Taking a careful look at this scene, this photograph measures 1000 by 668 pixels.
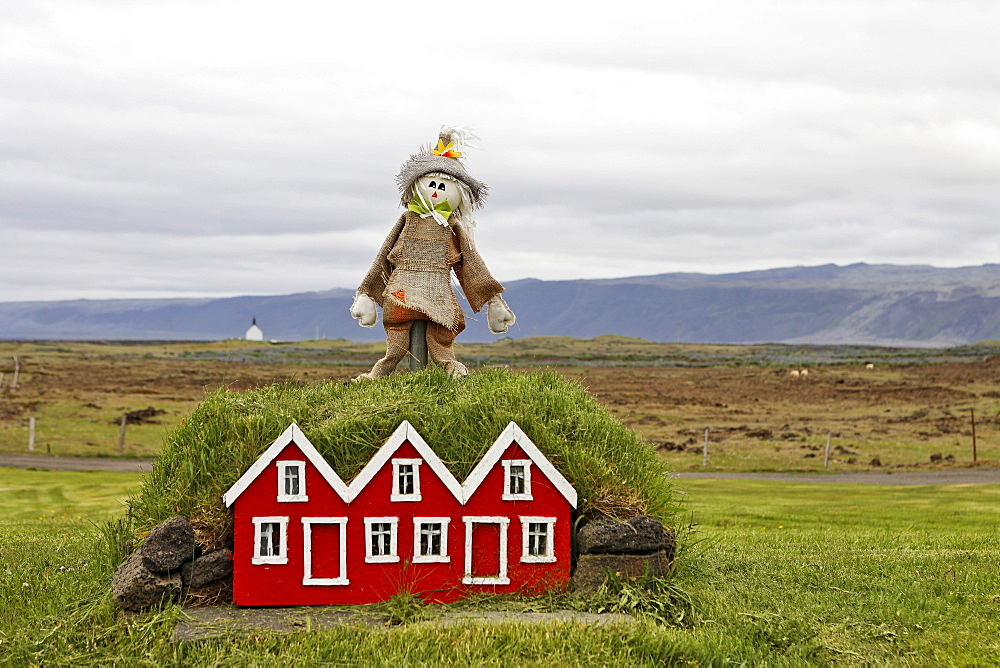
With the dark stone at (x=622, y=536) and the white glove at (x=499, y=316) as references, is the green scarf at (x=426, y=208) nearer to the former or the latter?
the white glove at (x=499, y=316)

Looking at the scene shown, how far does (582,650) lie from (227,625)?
2.47m

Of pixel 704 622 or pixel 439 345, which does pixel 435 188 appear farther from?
pixel 704 622

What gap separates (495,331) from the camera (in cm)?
974

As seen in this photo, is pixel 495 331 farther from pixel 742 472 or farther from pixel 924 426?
pixel 924 426

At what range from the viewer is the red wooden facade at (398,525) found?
6.80 meters

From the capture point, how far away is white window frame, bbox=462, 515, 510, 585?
22.8ft

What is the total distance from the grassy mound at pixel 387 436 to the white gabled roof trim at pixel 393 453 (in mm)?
221

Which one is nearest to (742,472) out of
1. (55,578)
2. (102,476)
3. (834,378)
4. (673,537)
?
(102,476)

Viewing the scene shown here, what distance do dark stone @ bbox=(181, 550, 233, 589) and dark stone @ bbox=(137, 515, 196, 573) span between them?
0.07 meters

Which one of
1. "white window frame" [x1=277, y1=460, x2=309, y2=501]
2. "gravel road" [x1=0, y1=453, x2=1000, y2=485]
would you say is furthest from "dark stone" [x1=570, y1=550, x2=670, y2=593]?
"gravel road" [x1=0, y1=453, x2=1000, y2=485]

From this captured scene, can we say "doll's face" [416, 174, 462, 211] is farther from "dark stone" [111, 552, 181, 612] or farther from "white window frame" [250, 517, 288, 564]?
"dark stone" [111, 552, 181, 612]

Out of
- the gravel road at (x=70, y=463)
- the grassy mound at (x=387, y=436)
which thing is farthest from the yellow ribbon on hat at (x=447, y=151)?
the gravel road at (x=70, y=463)

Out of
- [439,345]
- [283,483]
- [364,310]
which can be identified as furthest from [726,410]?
[283,483]

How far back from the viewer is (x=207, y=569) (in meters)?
6.82
